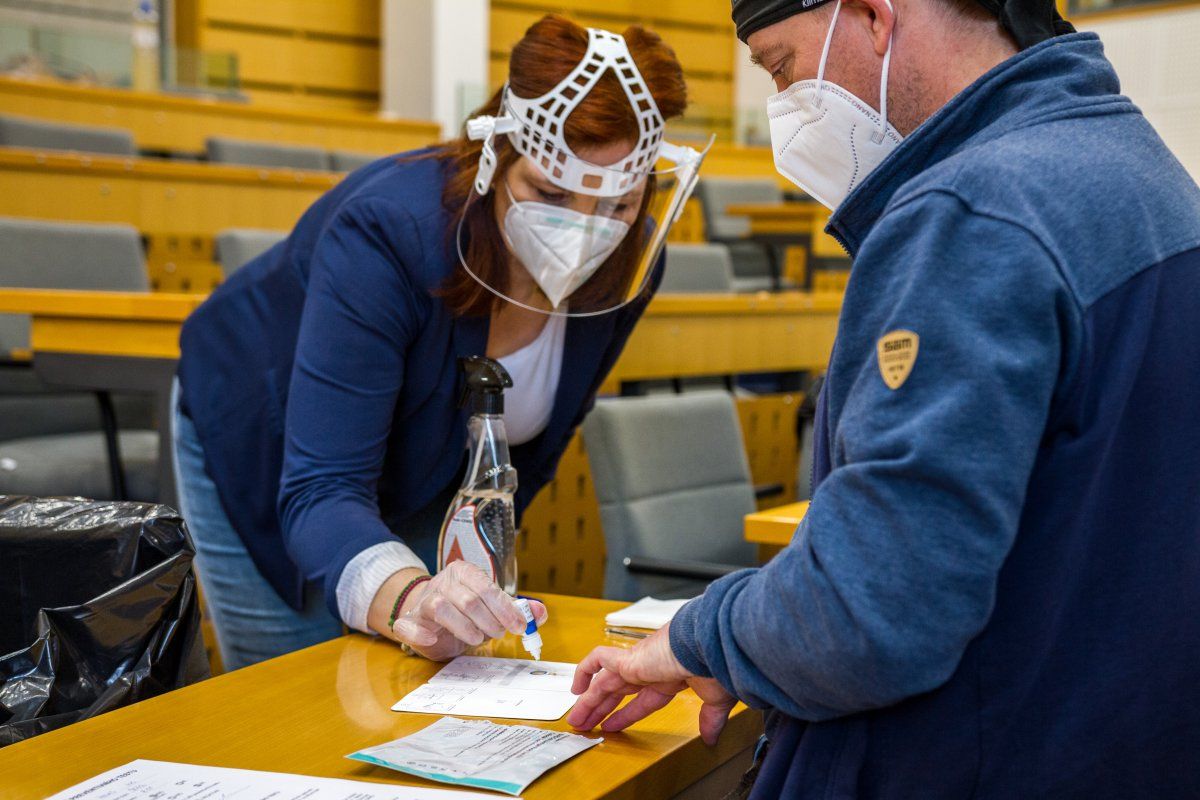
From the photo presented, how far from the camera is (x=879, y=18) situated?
906 mm

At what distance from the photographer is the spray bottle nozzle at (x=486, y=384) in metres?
1.43

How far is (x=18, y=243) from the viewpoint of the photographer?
3.24 metres

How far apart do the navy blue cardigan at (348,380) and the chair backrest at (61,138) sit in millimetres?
4939

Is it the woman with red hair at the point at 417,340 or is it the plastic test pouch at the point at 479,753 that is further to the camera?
the woman with red hair at the point at 417,340

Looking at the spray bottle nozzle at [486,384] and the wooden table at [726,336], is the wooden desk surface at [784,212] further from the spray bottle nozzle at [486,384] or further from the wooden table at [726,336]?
the spray bottle nozzle at [486,384]

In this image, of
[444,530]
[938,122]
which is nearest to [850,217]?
[938,122]

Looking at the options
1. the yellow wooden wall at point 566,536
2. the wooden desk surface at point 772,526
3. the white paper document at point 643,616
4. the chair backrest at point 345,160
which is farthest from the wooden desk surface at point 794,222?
the white paper document at point 643,616

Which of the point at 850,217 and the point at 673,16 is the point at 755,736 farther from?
the point at 673,16

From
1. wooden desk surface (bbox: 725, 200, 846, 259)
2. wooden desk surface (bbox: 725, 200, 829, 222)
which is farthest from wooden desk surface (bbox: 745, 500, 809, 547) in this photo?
wooden desk surface (bbox: 725, 200, 829, 222)

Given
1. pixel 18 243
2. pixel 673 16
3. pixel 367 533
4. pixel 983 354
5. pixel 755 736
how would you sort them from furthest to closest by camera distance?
pixel 673 16 → pixel 18 243 → pixel 367 533 → pixel 755 736 → pixel 983 354

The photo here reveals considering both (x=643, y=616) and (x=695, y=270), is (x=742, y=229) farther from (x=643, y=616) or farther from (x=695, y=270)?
(x=643, y=616)

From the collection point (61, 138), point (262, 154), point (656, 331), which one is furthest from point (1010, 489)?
point (262, 154)

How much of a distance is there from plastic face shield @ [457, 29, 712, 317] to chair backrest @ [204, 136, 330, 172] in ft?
19.0

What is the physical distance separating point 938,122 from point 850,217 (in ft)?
0.33
